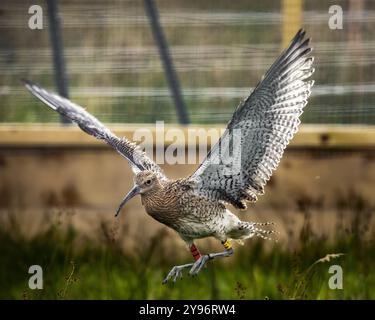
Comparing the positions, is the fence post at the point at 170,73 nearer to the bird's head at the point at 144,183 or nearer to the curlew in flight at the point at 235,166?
the curlew in flight at the point at 235,166

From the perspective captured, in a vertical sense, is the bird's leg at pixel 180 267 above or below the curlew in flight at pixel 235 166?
below

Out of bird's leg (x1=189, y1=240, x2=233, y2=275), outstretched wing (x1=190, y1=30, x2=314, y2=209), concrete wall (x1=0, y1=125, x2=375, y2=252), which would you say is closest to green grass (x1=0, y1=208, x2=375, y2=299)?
concrete wall (x1=0, y1=125, x2=375, y2=252)

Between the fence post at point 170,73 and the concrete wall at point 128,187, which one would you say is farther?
the fence post at point 170,73

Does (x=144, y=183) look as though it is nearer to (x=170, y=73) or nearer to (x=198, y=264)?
(x=198, y=264)

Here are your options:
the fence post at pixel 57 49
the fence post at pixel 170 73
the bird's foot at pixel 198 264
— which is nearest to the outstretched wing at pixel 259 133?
the bird's foot at pixel 198 264

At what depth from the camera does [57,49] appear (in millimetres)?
7648

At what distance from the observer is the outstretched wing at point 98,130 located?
6.41m

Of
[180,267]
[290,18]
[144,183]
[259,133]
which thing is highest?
[290,18]

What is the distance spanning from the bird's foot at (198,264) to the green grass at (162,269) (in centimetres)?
45

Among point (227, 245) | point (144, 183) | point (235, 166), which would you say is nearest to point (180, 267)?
point (227, 245)

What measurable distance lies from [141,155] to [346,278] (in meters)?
1.31

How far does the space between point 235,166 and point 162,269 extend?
3.48ft

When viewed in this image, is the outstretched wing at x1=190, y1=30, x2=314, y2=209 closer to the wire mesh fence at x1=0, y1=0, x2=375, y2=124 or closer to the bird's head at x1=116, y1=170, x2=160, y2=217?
the bird's head at x1=116, y1=170, x2=160, y2=217

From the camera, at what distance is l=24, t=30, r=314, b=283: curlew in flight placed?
6.11 m
